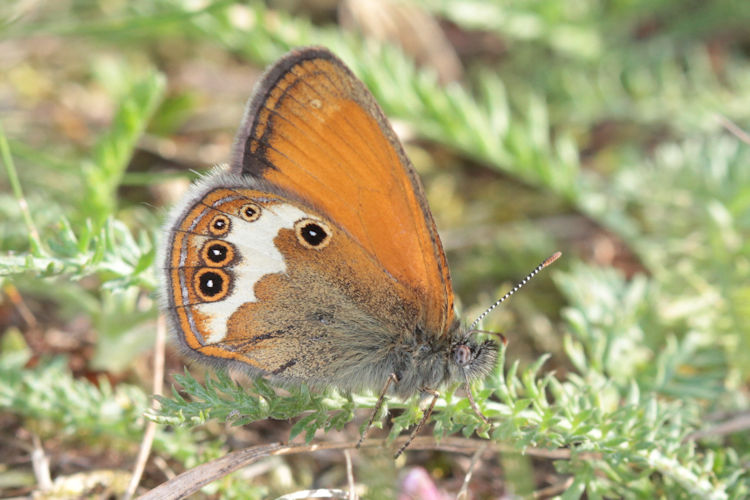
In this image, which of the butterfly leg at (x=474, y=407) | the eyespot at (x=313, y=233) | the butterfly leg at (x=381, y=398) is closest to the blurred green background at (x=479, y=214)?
the butterfly leg at (x=474, y=407)

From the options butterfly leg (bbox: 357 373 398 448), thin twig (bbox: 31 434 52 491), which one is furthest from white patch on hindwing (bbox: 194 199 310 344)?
thin twig (bbox: 31 434 52 491)

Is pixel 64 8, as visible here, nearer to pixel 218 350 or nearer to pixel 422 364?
pixel 218 350

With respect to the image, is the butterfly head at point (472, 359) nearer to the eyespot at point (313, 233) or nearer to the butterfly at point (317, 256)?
the butterfly at point (317, 256)

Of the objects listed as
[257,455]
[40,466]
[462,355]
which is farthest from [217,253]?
[40,466]

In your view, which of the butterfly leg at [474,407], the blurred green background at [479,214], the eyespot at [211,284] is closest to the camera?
the butterfly leg at [474,407]

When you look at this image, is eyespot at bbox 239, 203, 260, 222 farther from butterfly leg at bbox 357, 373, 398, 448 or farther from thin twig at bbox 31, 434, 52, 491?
thin twig at bbox 31, 434, 52, 491

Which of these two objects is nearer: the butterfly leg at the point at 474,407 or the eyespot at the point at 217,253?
the butterfly leg at the point at 474,407

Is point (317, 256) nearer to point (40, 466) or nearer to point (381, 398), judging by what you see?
point (381, 398)
